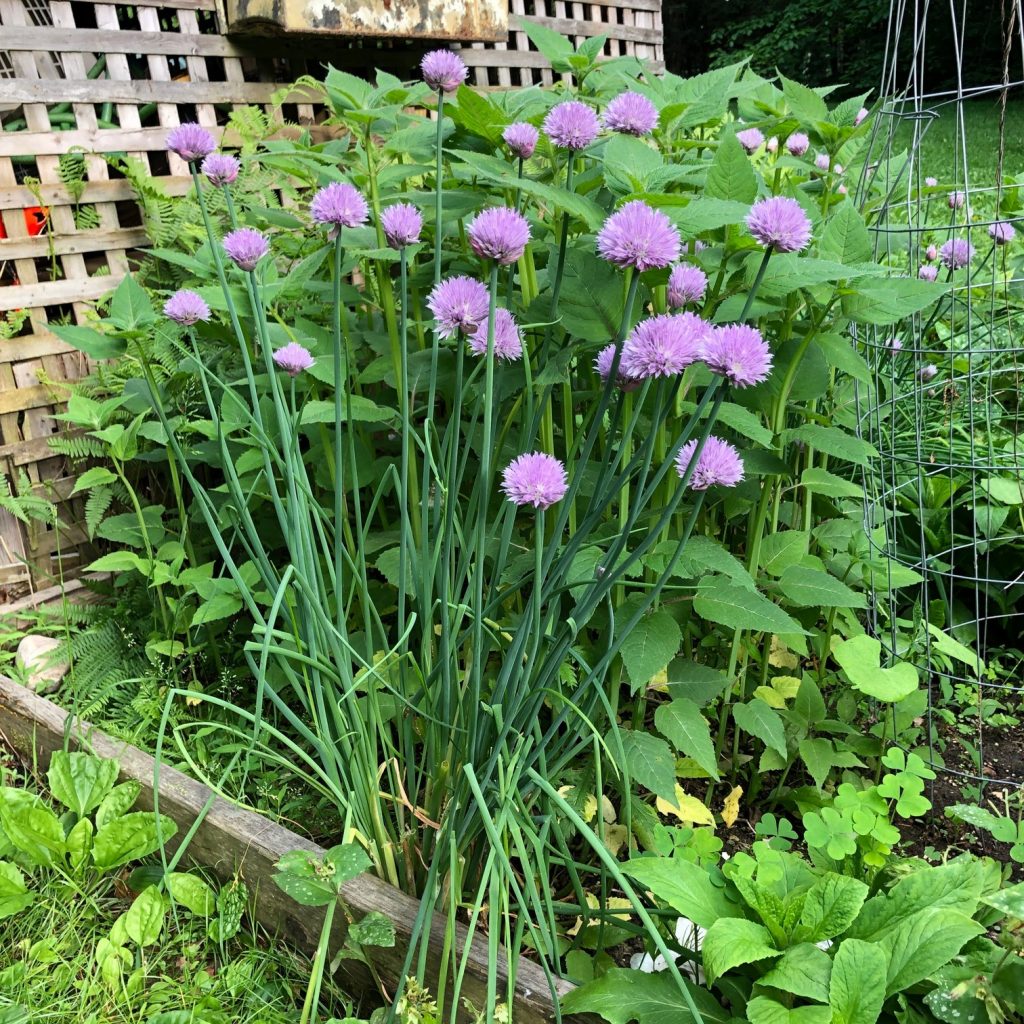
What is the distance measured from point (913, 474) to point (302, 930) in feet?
6.26

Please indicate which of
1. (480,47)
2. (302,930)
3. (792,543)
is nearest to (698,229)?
(792,543)

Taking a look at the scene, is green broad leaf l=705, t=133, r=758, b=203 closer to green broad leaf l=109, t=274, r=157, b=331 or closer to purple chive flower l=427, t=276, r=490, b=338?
purple chive flower l=427, t=276, r=490, b=338

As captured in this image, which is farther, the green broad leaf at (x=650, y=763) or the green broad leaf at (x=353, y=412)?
the green broad leaf at (x=353, y=412)

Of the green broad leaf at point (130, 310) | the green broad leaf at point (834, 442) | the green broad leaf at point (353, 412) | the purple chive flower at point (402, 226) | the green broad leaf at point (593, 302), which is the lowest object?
the green broad leaf at point (834, 442)

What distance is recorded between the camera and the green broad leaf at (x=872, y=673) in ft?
4.60

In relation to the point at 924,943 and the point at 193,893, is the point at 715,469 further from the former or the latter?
the point at 193,893

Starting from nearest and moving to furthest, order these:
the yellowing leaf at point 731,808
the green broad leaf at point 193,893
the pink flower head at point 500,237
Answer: the pink flower head at point 500,237, the green broad leaf at point 193,893, the yellowing leaf at point 731,808

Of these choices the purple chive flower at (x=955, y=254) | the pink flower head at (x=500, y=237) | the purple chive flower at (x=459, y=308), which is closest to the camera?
the pink flower head at (x=500, y=237)

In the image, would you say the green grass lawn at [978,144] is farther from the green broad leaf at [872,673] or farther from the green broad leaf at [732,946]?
the green broad leaf at [732,946]

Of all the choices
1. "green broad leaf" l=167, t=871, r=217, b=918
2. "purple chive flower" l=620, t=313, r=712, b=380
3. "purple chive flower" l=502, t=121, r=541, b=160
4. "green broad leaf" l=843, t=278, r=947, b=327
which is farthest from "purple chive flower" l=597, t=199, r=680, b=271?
"green broad leaf" l=167, t=871, r=217, b=918

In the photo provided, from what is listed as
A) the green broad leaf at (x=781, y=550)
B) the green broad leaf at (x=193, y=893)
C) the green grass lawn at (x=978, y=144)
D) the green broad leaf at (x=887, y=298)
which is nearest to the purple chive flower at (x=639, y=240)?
the green broad leaf at (x=887, y=298)

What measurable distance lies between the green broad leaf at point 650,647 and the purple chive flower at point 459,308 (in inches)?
18.8

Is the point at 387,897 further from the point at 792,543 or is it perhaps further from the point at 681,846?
the point at 792,543

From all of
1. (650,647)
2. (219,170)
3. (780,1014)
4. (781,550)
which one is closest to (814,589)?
(781,550)
